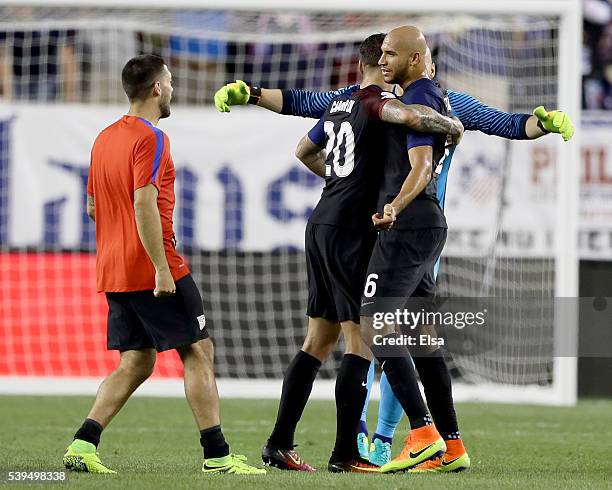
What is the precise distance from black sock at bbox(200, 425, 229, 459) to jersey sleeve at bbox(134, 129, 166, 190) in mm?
1043

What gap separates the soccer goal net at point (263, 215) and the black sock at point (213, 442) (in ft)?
17.6

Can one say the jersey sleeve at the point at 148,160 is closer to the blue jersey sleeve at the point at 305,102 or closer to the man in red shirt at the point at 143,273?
the man in red shirt at the point at 143,273

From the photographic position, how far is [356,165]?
5.76 metres

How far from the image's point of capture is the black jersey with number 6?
226 inches

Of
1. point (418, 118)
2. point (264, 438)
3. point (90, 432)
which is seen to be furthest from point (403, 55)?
point (264, 438)

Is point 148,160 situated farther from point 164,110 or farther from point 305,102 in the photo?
point 305,102

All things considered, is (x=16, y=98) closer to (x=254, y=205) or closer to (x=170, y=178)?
(x=254, y=205)

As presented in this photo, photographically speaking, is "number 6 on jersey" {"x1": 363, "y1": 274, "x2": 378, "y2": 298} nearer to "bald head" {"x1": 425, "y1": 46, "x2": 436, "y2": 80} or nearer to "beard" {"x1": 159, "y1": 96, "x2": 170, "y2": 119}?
"bald head" {"x1": 425, "y1": 46, "x2": 436, "y2": 80}

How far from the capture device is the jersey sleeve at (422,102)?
17.9 ft

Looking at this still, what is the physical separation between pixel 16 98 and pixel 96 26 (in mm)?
1520

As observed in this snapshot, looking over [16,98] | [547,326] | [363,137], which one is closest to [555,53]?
[547,326]

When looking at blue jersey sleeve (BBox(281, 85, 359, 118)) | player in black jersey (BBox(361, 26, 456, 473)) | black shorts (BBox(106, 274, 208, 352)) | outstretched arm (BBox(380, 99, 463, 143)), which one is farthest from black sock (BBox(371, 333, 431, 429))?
blue jersey sleeve (BBox(281, 85, 359, 118))

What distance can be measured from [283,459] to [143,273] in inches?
41.5

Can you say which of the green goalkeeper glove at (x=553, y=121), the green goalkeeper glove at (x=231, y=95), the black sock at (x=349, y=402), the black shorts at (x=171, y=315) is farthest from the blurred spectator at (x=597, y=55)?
the black shorts at (x=171, y=315)
